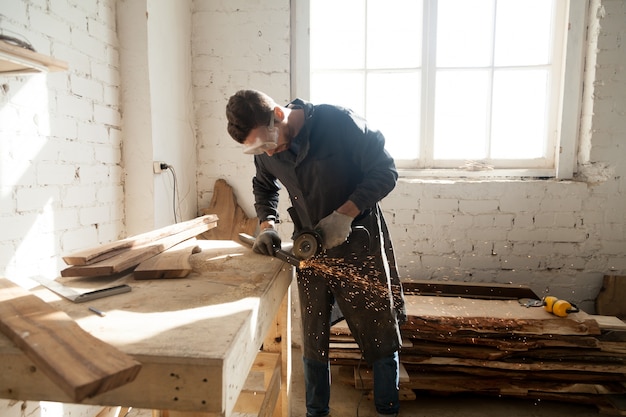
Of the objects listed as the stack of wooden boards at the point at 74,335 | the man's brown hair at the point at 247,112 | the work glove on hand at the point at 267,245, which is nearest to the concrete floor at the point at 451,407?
the work glove on hand at the point at 267,245

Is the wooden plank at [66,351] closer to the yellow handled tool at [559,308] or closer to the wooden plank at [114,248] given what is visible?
the wooden plank at [114,248]

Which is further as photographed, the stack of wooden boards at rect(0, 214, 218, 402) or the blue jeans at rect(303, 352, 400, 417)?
the blue jeans at rect(303, 352, 400, 417)

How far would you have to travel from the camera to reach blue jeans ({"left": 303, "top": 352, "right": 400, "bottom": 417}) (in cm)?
209

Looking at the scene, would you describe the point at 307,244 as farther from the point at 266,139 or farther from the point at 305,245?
the point at 266,139

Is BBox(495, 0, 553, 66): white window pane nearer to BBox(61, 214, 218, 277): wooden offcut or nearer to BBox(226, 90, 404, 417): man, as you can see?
BBox(226, 90, 404, 417): man

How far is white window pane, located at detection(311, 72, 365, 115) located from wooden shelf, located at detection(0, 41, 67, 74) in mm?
2211

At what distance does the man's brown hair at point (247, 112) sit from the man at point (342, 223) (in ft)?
0.12

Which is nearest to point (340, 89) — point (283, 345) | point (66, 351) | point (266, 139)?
point (266, 139)

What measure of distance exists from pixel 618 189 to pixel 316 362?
2.63 metres

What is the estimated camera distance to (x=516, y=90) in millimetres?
3324

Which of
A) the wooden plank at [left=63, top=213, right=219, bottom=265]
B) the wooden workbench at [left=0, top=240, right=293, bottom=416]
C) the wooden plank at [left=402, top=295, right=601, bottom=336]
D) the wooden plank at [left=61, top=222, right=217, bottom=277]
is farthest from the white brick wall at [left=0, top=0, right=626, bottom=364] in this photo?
the wooden workbench at [left=0, top=240, right=293, bottom=416]

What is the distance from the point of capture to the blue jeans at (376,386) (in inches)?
82.4

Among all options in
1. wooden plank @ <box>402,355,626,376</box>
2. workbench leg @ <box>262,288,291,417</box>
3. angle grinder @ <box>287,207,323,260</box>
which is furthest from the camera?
wooden plank @ <box>402,355,626,376</box>

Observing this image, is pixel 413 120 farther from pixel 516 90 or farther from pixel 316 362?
pixel 316 362
